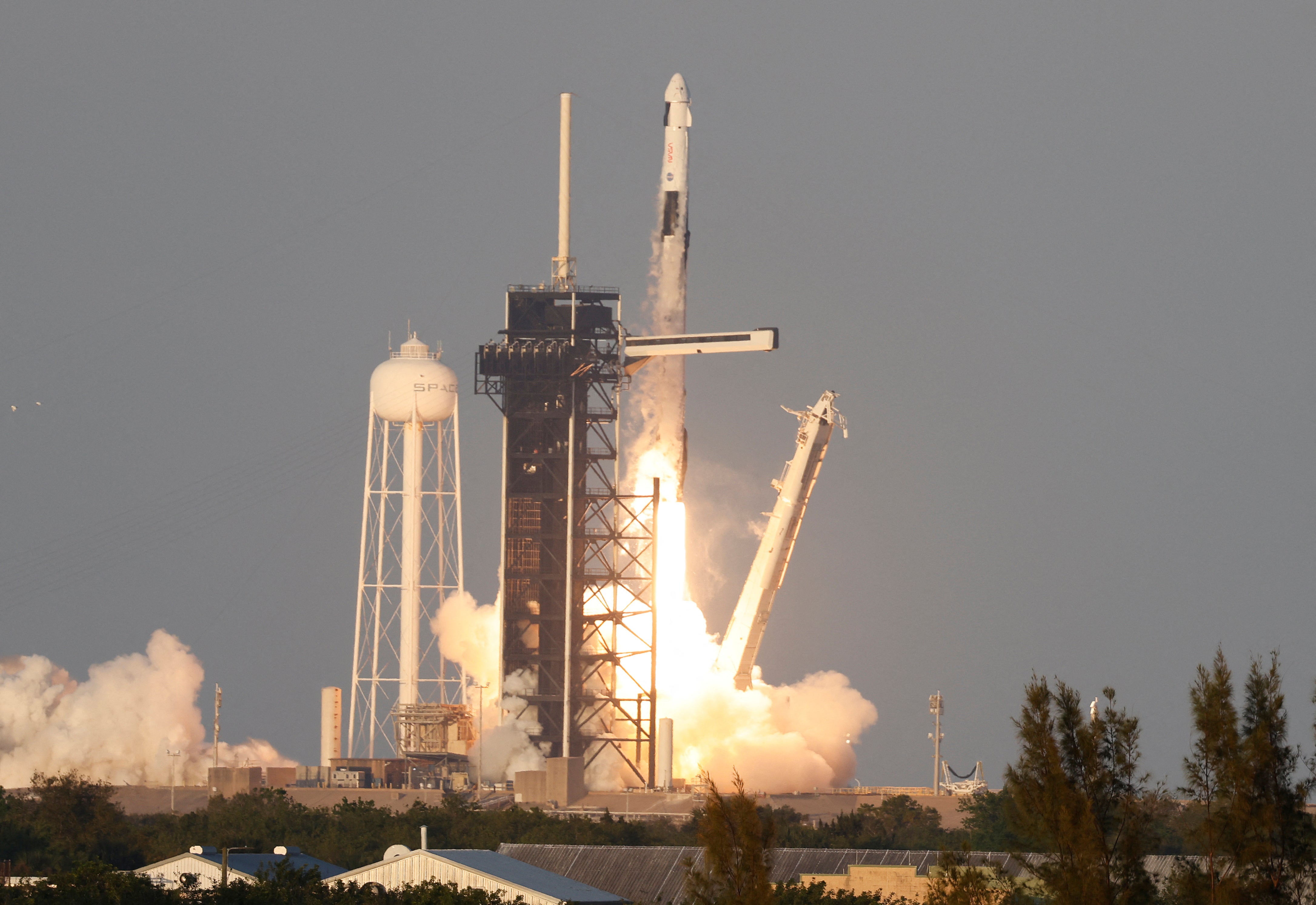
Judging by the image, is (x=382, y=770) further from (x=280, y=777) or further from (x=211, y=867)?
(x=211, y=867)

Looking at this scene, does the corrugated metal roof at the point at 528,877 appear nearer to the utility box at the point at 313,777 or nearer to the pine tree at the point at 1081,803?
the pine tree at the point at 1081,803

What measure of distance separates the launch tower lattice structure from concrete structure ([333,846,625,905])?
42093mm

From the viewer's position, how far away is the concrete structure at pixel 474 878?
65.9m

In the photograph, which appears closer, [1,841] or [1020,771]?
[1020,771]

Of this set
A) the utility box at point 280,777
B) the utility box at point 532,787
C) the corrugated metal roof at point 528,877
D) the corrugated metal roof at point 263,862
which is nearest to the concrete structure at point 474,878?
the corrugated metal roof at point 528,877

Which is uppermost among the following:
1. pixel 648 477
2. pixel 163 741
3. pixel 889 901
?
pixel 648 477

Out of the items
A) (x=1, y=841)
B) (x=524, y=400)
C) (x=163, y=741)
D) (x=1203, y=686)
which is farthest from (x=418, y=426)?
(x=1203, y=686)

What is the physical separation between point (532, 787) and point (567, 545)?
36.2ft

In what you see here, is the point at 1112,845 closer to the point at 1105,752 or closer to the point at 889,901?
the point at 1105,752

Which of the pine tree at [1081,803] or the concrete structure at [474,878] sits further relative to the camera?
the concrete structure at [474,878]

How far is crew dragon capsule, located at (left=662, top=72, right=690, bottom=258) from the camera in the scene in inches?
4464

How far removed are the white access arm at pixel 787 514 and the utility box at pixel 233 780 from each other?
83.7 feet

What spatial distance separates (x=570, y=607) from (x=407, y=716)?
12598 mm

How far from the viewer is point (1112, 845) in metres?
39.9
